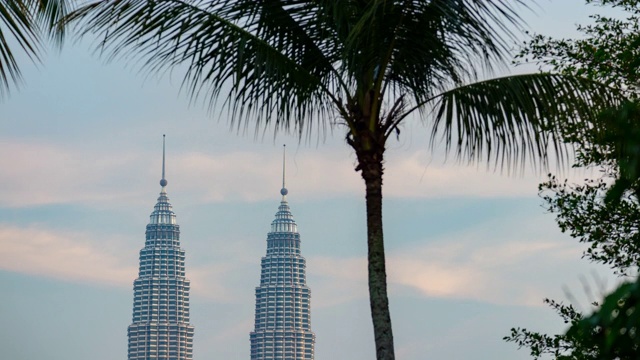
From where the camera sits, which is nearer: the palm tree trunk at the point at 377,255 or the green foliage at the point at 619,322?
the green foliage at the point at 619,322

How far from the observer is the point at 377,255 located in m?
11.3

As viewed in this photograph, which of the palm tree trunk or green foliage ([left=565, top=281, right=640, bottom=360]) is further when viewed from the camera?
the palm tree trunk

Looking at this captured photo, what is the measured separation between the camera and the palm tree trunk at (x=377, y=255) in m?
11.1

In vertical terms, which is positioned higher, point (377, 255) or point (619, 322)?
point (377, 255)

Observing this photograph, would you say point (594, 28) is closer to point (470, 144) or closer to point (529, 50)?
point (529, 50)

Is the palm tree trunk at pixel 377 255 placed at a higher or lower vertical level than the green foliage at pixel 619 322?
higher

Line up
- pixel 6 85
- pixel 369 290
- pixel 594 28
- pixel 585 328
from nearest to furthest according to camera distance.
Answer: pixel 585 328 → pixel 6 85 → pixel 369 290 → pixel 594 28

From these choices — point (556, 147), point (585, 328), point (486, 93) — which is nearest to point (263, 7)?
point (486, 93)

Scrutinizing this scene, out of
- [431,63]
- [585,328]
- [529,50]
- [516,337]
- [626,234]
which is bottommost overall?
[585,328]

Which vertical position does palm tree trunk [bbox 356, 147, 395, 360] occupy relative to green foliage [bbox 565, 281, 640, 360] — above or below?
above

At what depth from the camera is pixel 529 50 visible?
50.9 feet

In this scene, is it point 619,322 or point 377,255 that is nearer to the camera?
point 619,322

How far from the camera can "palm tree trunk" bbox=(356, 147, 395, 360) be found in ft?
36.4

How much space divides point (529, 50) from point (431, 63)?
12.3 feet
